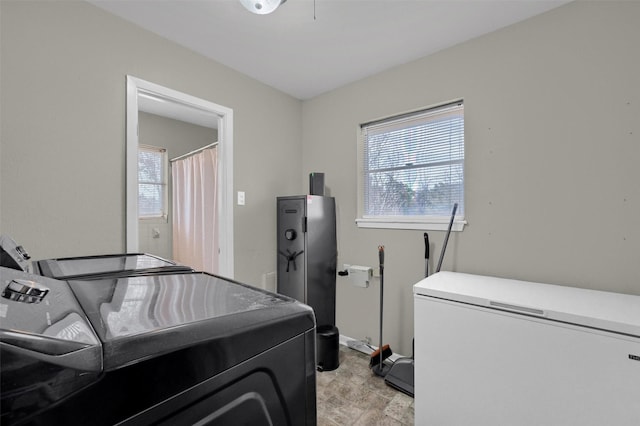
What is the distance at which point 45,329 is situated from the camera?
1.22 ft

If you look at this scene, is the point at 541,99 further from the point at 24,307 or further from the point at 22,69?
the point at 22,69

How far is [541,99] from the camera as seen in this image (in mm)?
1835

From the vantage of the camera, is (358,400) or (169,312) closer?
(169,312)

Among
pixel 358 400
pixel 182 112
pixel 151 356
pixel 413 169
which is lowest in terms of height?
pixel 358 400

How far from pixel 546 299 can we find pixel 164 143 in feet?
13.5

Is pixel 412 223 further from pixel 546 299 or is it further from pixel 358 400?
pixel 358 400

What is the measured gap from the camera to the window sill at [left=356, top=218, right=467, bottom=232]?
2.16 metres

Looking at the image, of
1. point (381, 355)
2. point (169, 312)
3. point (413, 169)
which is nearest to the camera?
point (169, 312)

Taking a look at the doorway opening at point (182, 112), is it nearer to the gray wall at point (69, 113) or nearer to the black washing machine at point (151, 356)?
the gray wall at point (69, 113)

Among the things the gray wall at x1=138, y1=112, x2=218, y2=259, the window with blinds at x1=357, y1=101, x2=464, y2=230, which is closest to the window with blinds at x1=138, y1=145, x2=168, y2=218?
the gray wall at x1=138, y1=112, x2=218, y2=259

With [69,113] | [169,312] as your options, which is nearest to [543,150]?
[169,312]

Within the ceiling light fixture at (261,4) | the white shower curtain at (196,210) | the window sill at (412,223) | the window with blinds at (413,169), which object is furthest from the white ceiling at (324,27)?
the window sill at (412,223)

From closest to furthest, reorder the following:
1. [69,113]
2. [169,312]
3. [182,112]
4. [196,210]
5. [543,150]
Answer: [169,312] < [69,113] < [543,150] < [196,210] < [182,112]

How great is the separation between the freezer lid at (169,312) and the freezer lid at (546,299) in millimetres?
1201
